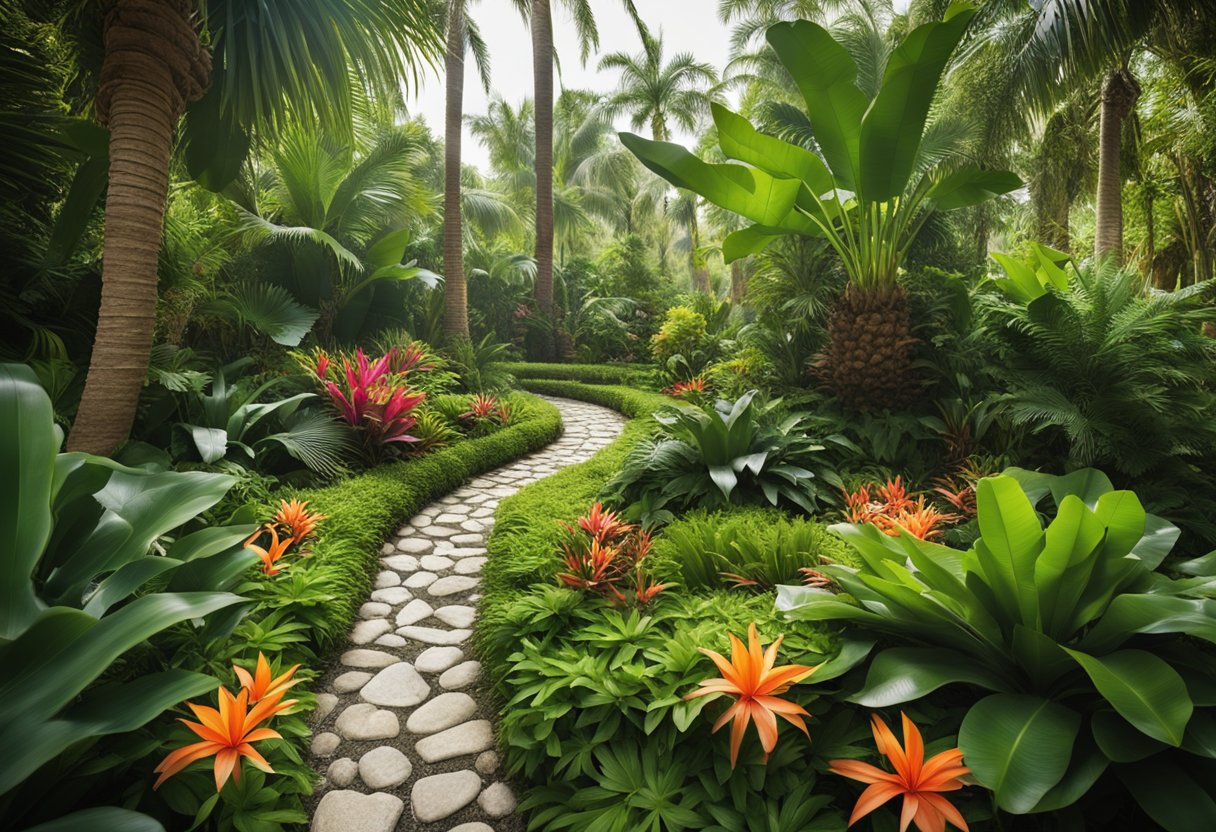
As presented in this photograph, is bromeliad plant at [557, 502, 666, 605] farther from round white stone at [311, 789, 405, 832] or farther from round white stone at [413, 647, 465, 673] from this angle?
round white stone at [311, 789, 405, 832]

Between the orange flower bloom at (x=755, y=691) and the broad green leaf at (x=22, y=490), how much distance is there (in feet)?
5.94

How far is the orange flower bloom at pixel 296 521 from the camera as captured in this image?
3219 millimetres

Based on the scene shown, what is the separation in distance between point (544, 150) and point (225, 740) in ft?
43.6

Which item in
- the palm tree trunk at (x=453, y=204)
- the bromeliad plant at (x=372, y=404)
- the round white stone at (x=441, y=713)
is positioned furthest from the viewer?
the palm tree trunk at (x=453, y=204)

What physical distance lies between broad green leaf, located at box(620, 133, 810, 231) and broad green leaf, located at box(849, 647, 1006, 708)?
341 centimetres

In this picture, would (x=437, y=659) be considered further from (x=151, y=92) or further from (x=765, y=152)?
(x=765, y=152)

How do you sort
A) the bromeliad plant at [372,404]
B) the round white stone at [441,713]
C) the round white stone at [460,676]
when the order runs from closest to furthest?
the round white stone at [441,713] < the round white stone at [460,676] < the bromeliad plant at [372,404]

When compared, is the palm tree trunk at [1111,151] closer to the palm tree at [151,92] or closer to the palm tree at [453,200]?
the palm tree at [151,92]

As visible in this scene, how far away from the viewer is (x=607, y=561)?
2.73 metres

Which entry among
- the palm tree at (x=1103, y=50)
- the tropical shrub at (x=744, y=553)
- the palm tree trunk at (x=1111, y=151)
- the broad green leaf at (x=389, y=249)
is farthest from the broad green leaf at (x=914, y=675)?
the broad green leaf at (x=389, y=249)

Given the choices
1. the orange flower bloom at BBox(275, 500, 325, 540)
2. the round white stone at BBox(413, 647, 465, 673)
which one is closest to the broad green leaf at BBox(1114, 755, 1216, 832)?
the round white stone at BBox(413, 647, 465, 673)

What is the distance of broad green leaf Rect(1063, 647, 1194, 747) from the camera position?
1.33m

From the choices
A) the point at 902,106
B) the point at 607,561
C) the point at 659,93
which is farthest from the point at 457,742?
the point at 659,93

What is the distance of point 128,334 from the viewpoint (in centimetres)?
344
